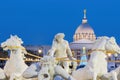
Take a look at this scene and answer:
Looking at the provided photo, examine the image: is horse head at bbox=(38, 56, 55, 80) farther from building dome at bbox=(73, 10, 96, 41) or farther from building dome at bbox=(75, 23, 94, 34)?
building dome at bbox=(75, 23, 94, 34)

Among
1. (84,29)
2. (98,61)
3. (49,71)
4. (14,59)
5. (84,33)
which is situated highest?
(84,29)

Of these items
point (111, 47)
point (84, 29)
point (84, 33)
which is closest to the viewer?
point (111, 47)

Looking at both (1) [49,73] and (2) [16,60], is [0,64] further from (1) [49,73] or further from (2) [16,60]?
(1) [49,73]

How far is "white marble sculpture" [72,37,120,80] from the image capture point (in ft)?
42.6

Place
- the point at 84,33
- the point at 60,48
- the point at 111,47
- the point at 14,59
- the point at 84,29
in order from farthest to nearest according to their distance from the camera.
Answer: the point at 84,29 < the point at 84,33 < the point at 60,48 < the point at 14,59 < the point at 111,47

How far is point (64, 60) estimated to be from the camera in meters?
14.4

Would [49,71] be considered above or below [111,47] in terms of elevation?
below

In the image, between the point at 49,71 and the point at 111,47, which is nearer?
→ the point at 49,71

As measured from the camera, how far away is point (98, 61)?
44.1 ft

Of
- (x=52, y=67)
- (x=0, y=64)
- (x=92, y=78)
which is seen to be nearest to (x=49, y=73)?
(x=52, y=67)

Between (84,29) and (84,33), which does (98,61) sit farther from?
(84,29)

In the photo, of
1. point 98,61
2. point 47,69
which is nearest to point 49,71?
point 47,69

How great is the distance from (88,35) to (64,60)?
9165 cm

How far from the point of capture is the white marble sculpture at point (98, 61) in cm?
1298
